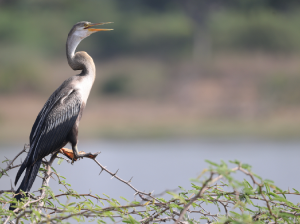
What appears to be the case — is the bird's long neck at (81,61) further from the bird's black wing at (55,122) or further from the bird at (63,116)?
the bird's black wing at (55,122)

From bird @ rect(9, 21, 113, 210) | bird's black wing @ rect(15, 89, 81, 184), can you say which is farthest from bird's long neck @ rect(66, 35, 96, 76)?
bird's black wing @ rect(15, 89, 81, 184)

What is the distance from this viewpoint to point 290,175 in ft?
33.0

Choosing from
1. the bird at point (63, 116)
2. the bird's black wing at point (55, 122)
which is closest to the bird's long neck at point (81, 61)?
the bird at point (63, 116)

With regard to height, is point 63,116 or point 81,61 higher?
point 81,61

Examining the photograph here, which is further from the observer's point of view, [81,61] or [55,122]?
[81,61]

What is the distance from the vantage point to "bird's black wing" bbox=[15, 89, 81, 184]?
2852mm

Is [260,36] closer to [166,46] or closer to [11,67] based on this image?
[166,46]

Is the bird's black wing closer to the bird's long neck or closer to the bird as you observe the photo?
the bird

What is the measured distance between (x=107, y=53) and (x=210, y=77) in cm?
446

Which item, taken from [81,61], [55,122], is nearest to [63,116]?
[55,122]

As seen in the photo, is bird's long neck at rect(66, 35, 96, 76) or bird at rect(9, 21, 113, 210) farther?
bird's long neck at rect(66, 35, 96, 76)

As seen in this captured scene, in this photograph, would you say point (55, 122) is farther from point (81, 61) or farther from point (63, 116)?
point (81, 61)

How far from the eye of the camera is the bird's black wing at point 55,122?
112 inches

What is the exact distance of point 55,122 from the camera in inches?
117
